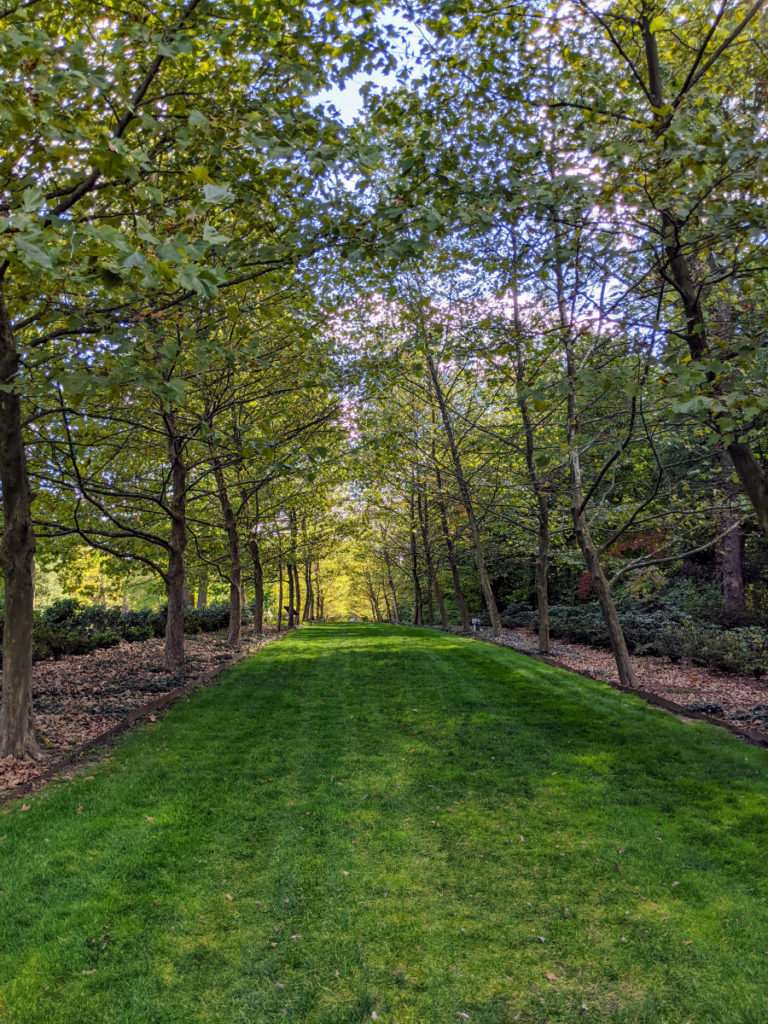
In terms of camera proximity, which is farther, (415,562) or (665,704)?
(415,562)

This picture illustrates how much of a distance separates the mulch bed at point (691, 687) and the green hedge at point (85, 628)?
34.4ft

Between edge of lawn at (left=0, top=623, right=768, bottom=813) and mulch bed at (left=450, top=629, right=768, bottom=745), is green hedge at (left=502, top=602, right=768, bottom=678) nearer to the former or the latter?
mulch bed at (left=450, top=629, right=768, bottom=745)

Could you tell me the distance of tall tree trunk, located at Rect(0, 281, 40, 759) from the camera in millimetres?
5930

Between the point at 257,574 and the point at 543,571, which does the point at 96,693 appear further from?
the point at 543,571

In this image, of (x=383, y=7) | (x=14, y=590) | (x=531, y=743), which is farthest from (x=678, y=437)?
(x=14, y=590)

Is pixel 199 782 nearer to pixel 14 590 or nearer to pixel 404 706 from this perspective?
pixel 14 590

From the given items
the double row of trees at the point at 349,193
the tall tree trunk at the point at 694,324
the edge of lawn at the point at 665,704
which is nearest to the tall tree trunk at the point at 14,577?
the double row of trees at the point at 349,193

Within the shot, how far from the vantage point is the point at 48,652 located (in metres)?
12.4

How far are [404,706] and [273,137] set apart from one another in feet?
24.7

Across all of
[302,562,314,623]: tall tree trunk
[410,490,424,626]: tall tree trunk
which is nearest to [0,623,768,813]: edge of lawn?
[410,490,424,626]: tall tree trunk

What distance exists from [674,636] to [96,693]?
1261 cm

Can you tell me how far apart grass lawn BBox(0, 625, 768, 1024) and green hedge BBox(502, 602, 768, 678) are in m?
5.78

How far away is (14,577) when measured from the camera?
6086 mm

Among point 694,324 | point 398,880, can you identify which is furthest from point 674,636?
point 398,880
